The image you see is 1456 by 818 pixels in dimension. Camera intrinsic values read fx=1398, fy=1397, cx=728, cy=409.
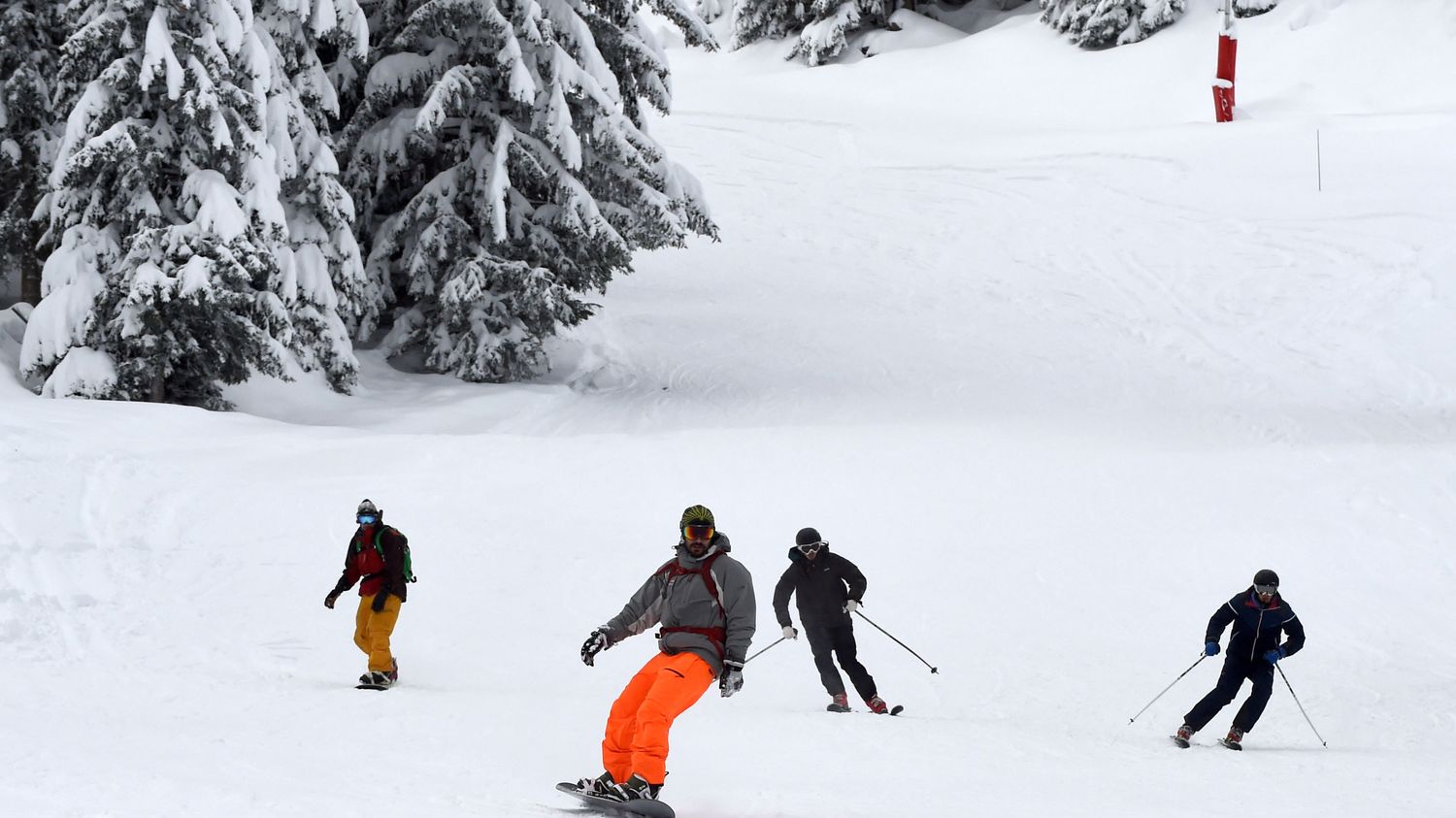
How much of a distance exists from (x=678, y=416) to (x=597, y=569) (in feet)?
19.1

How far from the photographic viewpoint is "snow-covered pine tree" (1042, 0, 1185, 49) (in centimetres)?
3997

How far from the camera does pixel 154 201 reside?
48.2 ft

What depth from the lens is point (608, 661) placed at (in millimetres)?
11539

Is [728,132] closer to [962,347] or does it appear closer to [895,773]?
[962,347]

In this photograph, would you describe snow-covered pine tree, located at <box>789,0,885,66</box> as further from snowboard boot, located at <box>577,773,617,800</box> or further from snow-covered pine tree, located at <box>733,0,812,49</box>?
snowboard boot, located at <box>577,773,617,800</box>

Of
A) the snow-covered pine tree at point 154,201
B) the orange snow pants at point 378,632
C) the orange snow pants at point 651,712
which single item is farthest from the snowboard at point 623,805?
the snow-covered pine tree at point 154,201

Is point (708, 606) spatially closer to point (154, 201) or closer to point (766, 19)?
point (154, 201)

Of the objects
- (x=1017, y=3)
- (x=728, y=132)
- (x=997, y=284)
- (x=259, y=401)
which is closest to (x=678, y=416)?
(x=259, y=401)

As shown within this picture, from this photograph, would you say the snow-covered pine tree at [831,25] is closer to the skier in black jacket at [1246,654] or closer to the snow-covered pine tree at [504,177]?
the snow-covered pine tree at [504,177]

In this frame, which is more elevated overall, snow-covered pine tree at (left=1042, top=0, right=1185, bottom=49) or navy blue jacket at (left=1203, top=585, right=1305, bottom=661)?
snow-covered pine tree at (left=1042, top=0, right=1185, bottom=49)

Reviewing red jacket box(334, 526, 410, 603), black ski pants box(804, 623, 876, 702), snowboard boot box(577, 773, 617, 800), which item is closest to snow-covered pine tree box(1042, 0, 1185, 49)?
black ski pants box(804, 623, 876, 702)

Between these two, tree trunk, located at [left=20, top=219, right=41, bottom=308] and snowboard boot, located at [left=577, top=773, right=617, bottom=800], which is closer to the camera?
snowboard boot, located at [left=577, top=773, right=617, bottom=800]

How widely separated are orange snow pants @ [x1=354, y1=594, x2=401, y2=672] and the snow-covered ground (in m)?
0.39

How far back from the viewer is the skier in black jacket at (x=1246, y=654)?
989 cm
